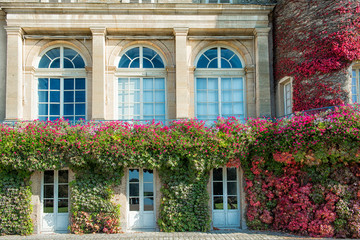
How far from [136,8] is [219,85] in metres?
4.45

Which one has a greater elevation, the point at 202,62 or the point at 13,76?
the point at 202,62

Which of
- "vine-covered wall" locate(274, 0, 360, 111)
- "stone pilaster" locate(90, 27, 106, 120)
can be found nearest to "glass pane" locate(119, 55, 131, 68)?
"stone pilaster" locate(90, 27, 106, 120)

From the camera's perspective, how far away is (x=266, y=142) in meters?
10.9

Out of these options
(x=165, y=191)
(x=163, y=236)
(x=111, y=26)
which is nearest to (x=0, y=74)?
(x=111, y=26)

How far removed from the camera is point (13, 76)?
12.6 meters

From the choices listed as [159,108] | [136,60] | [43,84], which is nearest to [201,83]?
[159,108]

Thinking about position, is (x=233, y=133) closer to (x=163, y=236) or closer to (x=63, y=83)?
(x=163, y=236)

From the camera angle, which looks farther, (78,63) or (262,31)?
(78,63)

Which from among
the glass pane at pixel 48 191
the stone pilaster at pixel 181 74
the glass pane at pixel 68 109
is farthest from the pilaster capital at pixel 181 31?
the glass pane at pixel 48 191

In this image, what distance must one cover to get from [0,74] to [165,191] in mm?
7926

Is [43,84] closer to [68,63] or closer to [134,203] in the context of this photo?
[68,63]

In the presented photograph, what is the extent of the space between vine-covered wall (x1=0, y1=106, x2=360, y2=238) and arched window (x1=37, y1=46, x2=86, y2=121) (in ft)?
7.15

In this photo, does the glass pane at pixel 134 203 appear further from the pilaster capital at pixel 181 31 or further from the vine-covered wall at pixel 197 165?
the pilaster capital at pixel 181 31

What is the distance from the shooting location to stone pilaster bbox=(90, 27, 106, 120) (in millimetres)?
12552
